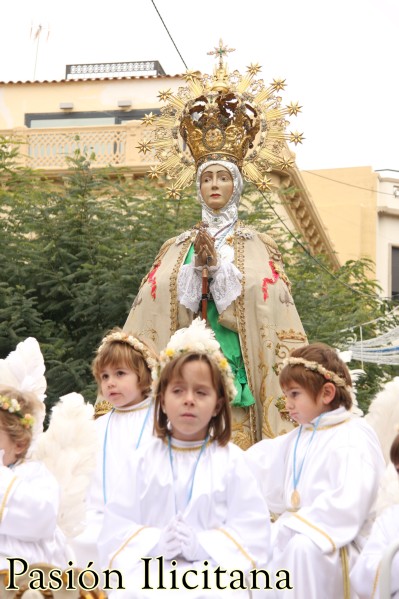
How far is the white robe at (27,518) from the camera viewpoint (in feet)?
20.3

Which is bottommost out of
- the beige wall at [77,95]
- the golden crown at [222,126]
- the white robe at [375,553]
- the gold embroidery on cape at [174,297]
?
the white robe at [375,553]

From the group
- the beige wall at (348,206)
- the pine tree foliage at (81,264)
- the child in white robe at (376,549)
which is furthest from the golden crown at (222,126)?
the beige wall at (348,206)

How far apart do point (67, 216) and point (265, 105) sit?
19.7 feet

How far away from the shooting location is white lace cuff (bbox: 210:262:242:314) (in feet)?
31.5

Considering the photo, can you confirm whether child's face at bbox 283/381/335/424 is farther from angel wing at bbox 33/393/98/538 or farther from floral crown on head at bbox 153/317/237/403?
angel wing at bbox 33/393/98/538

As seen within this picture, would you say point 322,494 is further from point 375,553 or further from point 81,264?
point 81,264

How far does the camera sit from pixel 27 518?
20.3 feet

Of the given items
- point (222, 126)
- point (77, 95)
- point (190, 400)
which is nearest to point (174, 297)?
point (222, 126)

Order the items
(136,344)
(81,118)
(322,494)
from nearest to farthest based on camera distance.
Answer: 1. (322,494)
2. (136,344)
3. (81,118)

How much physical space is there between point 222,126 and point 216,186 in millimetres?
565

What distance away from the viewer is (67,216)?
52.9ft

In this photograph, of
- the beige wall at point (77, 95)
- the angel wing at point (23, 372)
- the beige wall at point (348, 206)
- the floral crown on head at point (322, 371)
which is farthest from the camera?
the beige wall at point (348, 206)

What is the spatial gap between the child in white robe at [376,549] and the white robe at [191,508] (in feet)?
1.47

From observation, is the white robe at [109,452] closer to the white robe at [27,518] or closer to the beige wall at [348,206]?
the white robe at [27,518]
